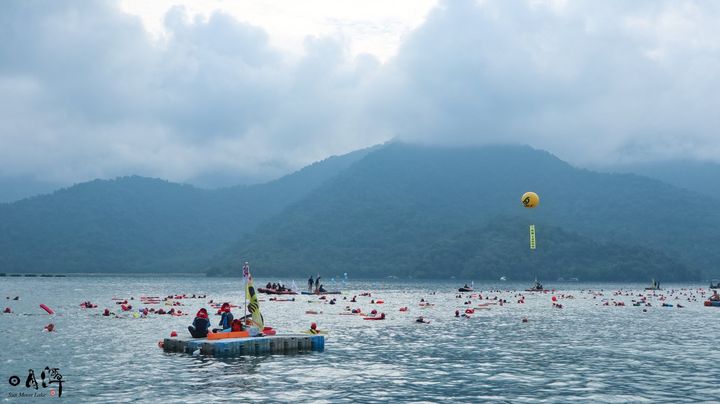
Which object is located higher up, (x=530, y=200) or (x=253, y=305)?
(x=530, y=200)

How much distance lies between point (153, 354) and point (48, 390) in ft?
41.9

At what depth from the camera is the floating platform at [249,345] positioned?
46031mm

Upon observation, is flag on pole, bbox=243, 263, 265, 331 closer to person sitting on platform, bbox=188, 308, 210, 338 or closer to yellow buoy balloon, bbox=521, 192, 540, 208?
person sitting on platform, bbox=188, 308, 210, 338

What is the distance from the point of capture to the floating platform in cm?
4603

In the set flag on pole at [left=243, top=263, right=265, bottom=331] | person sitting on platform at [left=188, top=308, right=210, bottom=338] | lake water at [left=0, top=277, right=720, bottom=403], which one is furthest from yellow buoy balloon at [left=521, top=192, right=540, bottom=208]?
person sitting on platform at [left=188, top=308, right=210, bottom=338]

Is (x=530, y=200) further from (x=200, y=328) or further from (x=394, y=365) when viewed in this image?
(x=200, y=328)

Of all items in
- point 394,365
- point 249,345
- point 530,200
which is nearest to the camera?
point 394,365

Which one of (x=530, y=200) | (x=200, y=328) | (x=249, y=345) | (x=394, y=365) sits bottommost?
(x=394, y=365)

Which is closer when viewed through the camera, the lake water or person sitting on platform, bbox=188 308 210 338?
the lake water

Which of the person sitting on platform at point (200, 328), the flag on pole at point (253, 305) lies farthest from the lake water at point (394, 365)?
the flag on pole at point (253, 305)

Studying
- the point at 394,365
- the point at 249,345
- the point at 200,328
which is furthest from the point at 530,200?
the point at 200,328

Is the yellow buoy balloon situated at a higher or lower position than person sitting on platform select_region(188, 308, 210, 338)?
higher

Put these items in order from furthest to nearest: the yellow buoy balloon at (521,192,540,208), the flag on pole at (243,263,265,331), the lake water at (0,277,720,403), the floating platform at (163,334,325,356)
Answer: the yellow buoy balloon at (521,192,540,208)
the flag on pole at (243,263,265,331)
the floating platform at (163,334,325,356)
the lake water at (0,277,720,403)

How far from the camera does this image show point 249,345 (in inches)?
1852
